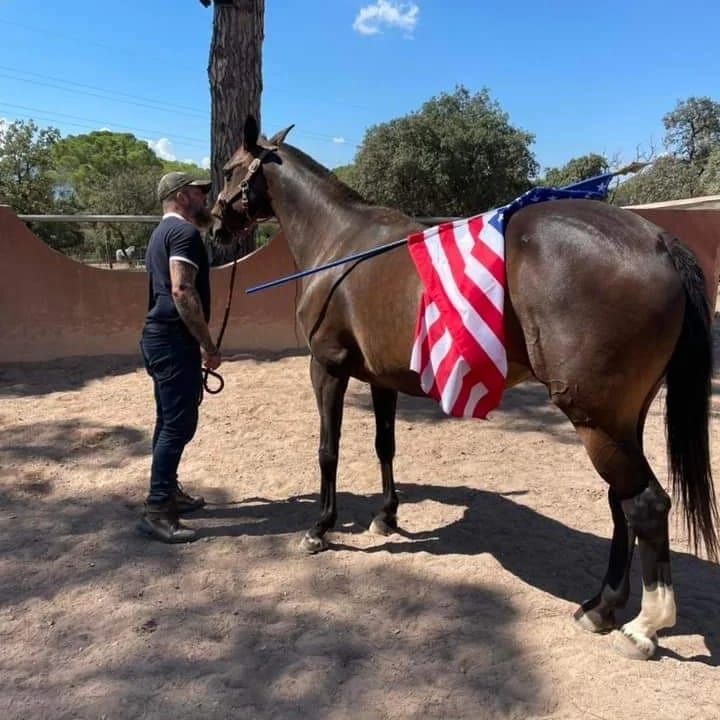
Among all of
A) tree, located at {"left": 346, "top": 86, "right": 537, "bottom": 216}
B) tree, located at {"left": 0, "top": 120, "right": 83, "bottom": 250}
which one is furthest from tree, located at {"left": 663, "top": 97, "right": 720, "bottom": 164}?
tree, located at {"left": 0, "top": 120, "right": 83, "bottom": 250}

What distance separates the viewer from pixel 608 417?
2295mm

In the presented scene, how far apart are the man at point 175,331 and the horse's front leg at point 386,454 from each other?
0.99 m

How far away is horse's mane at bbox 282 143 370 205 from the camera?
11.8ft

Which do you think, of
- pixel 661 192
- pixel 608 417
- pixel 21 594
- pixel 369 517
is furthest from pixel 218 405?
pixel 661 192

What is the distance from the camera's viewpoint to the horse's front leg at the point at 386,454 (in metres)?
3.57

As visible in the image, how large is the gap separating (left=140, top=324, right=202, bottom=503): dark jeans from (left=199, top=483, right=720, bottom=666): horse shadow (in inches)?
17.0

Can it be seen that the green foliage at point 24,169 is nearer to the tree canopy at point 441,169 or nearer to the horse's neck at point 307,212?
the tree canopy at point 441,169

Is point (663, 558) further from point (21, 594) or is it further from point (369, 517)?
point (21, 594)

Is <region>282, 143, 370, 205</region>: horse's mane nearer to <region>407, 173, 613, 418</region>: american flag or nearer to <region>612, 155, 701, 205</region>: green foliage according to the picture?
<region>407, 173, 613, 418</region>: american flag

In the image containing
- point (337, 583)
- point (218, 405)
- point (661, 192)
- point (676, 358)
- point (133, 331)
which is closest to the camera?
point (676, 358)

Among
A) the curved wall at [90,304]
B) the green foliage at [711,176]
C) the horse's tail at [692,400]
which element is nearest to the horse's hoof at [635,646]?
the horse's tail at [692,400]

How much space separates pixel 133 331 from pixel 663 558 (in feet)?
19.7

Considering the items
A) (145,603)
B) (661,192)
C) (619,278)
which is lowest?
(145,603)

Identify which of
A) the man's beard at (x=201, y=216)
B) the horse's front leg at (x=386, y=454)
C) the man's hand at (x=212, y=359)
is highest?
the man's beard at (x=201, y=216)
